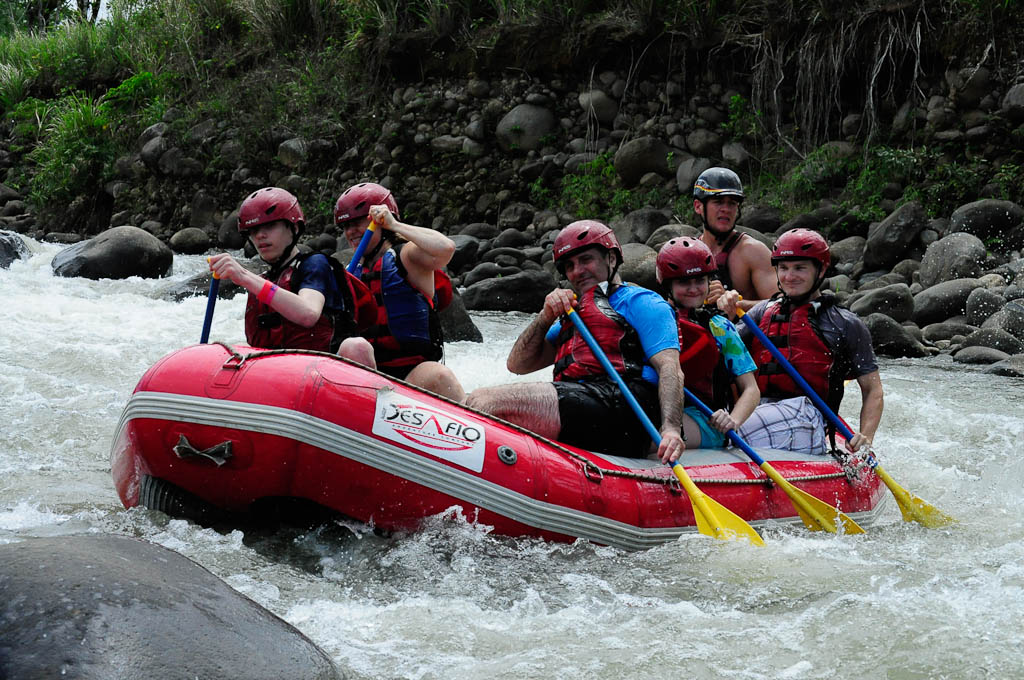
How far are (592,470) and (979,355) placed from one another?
19.0ft

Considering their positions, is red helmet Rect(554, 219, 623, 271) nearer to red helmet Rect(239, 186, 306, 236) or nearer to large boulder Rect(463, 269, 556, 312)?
red helmet Rect(239, 186, 306, 236)

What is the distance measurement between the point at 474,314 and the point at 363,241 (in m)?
6.38

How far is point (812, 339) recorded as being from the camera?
515 centimetres

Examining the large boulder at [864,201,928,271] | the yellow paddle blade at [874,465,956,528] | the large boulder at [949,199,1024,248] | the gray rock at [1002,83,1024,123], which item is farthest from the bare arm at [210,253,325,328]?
the gray rock at [1002,83,1024,123]

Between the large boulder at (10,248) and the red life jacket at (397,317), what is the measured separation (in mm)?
8575

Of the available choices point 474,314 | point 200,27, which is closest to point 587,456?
point 474,314

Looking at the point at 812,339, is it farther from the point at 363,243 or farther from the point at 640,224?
the point at 640,224

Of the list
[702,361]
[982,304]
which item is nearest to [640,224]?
[982,304]

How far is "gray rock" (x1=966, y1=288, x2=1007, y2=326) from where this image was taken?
9430 mm

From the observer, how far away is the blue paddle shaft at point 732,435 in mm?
4672

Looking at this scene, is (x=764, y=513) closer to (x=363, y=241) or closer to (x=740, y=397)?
(x=740, y=397)

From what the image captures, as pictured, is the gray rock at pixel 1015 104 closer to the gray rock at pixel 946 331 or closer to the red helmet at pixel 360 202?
the gray rock at pixel 946 331

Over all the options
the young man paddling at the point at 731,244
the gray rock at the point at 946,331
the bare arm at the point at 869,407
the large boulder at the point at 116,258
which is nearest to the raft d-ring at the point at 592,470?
the bare arm at the point at 869,407

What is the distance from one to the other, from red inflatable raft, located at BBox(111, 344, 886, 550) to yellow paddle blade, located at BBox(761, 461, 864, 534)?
675mm
